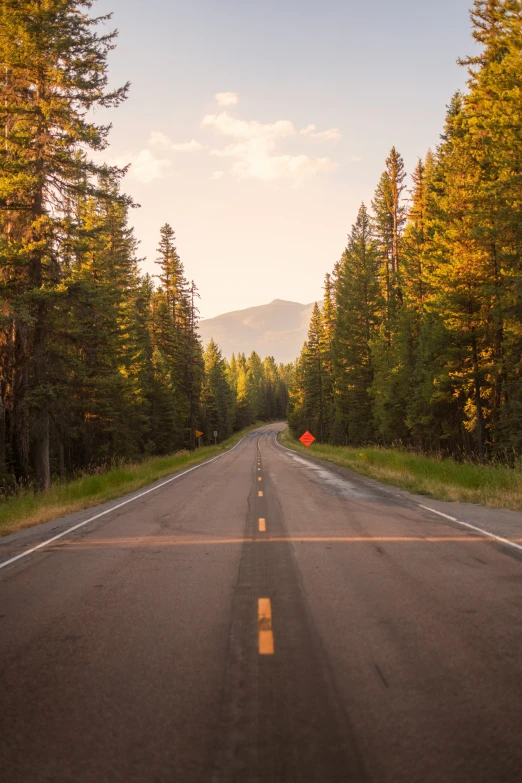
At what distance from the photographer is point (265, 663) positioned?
433 centimetres

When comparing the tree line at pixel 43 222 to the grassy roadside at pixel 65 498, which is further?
→ the tree line at pixel 43 222

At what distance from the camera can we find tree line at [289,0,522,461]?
1975cm

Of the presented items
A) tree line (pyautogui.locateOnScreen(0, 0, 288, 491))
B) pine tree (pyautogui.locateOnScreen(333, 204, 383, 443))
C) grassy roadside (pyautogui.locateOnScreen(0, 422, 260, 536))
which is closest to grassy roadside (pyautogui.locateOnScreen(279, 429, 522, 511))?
grassy roadside (pyautogui.locateOnScreen(0, 422, 260, 536))

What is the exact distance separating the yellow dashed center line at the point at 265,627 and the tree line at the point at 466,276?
16.5 meters

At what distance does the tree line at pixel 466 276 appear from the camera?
19.8 m

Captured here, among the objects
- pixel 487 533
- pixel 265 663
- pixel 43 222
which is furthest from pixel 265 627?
pixel 43 222

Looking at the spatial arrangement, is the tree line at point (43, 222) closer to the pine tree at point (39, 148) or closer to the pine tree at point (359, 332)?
the pine tree at point (39, 148)

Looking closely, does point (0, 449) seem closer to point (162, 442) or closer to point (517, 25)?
point (517, 25)

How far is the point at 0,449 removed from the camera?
2177 cm

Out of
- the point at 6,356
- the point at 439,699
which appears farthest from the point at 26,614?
the point at 6,356

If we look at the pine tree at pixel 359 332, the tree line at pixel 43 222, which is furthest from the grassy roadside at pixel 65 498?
the pine tree at pixel 359 332

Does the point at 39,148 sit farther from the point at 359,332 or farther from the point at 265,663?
the point at 359,332

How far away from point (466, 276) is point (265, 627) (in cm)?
2227

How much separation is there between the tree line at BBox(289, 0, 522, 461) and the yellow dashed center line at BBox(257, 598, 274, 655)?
1652 cm
